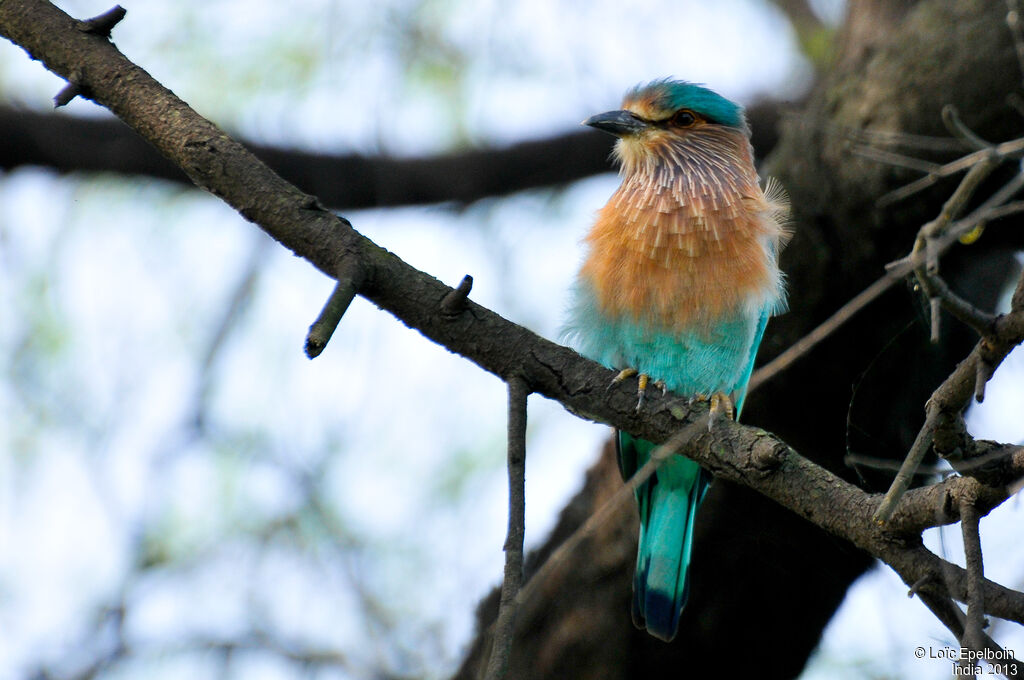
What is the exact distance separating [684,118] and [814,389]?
50.5 inches

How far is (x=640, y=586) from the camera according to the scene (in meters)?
3.73

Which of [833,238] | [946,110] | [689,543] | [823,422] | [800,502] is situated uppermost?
[833,238]

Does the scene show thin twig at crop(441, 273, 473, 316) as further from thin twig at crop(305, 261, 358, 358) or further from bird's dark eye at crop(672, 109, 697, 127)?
bird's dark eye at crop(672, 109, 697, 127)

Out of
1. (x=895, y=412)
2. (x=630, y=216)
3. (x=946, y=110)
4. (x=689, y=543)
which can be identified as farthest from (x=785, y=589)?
(x=946, y=110)

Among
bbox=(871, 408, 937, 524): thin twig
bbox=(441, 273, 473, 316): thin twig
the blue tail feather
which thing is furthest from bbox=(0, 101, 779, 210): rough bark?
bbox=(871, 408, 937, 524): thin twig

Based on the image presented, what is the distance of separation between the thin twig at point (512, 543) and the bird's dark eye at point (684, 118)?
2375mm

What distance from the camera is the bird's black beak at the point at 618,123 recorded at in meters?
4.18

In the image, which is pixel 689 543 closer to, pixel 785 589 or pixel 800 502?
pixel 785 589

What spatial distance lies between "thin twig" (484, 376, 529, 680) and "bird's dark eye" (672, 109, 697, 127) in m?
2.37

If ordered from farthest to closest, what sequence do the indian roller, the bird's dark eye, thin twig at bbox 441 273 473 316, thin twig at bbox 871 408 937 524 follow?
the bird's dark eye, the indian roller, thin twig at bbox 441 273 473 316, thin twig at bbox 871 408 937 524

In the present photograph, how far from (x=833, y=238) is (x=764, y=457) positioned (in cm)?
204

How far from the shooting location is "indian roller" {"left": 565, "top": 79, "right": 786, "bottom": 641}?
3.56 meters

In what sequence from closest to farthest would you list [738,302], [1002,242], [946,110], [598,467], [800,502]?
[946,110] < [800,502] < [738,302] < [1002,242] < [598,467]

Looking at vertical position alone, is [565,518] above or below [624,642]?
above
